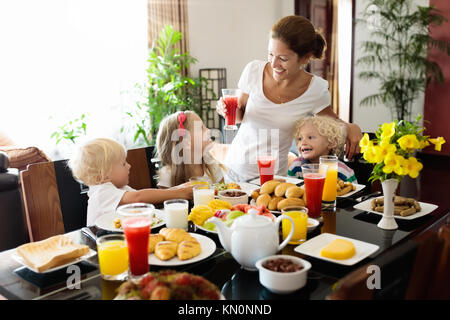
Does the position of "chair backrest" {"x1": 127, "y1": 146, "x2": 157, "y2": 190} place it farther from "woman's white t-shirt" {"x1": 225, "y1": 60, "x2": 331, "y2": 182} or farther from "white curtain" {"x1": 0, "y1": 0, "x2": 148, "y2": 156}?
"white curtain" {"x1": 0, "y1": 0, "x2": 148, "y2": 156}

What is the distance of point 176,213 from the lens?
1465 millimetres

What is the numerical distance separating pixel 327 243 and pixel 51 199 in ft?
3.96

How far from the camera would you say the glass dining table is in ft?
3.41

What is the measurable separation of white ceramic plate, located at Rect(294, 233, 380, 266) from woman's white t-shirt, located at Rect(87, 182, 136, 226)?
0.81 metres

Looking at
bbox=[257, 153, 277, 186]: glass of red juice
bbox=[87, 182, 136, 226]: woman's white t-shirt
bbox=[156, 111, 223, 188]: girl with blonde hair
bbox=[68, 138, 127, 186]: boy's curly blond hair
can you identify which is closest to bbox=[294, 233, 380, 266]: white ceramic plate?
bbox=[257, 153, 277, 186]: glass of red juice

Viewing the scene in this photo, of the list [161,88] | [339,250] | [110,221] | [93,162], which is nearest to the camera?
[339,250]

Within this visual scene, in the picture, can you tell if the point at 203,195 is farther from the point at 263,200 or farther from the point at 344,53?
the point at 344,53

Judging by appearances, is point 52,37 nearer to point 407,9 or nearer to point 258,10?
point 258,10

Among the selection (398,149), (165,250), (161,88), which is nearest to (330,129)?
(398,149)

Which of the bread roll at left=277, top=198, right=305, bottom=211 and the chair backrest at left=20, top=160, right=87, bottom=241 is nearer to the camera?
the bread roll at left=277, top=198, right=305, bottom=211

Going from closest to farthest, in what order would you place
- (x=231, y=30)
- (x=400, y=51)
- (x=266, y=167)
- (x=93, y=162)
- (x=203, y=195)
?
1. (x=203, y=195)
2. (x=93, y=162)
3. (x=266, y=167)
4. (x=400, y=51)
5. (x=231, y=30)

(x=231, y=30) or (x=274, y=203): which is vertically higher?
(x=231, y=30)

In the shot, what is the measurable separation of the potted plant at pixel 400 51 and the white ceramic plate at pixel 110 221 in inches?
198

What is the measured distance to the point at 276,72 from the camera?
2270mm
